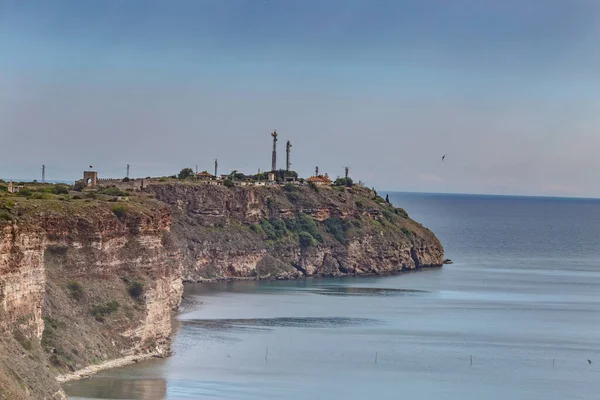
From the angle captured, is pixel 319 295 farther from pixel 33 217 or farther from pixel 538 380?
pixel 33 217

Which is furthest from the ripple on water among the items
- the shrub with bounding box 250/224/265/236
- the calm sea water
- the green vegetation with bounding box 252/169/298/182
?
the green vegetation with bounding box 252/169/298/182

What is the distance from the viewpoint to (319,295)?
445 feet

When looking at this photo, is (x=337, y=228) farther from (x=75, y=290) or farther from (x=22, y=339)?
(x=22, y=339)

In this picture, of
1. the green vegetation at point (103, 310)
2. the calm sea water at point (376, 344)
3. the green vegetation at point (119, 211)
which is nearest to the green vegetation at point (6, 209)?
the calm sea water at point (376, 344)

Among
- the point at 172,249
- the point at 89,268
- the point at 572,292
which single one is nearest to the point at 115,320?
the point at 89,268

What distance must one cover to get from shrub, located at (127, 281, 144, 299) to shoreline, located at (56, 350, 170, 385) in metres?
3.94

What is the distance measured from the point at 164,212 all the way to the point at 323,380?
22.3 metres

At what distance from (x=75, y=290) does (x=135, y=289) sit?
15.6 ft

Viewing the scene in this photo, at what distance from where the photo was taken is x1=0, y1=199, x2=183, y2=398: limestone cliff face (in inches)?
2505

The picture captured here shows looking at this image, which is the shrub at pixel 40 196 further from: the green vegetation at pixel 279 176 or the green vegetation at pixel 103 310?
the green vegetation at pixel 279 176

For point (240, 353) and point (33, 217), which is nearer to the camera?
point (33, 217)

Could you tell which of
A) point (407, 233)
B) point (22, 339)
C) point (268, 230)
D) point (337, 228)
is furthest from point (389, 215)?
point (22, 339)

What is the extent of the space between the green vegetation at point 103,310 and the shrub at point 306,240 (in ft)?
277

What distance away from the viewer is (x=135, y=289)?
83500mm
